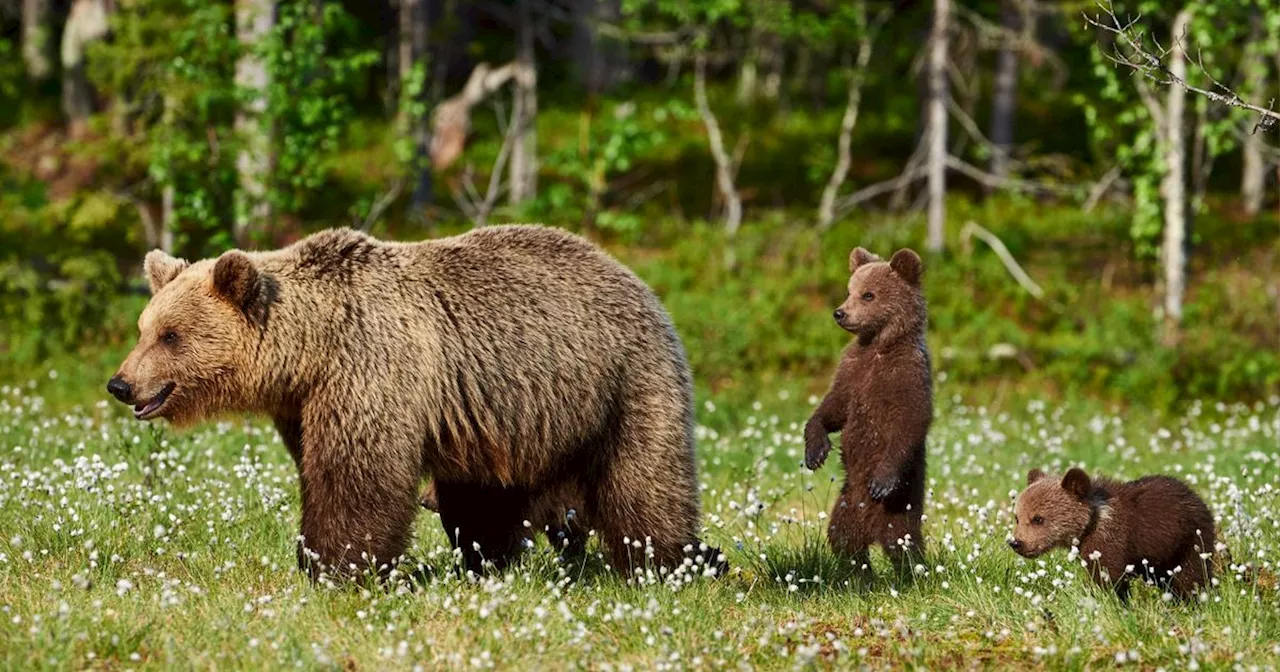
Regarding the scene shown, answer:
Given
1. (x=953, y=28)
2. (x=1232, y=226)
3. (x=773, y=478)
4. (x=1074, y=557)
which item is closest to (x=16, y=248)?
(x=773, y=478)

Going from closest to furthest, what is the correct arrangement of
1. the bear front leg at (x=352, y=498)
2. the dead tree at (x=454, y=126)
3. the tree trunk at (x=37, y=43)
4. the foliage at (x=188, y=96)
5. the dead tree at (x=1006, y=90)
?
1. the bear front leg at (x=352, y=498)
2. the foliage at (x=188, y=96)
3. the dead tree at (x=1006, y=90)
4. the dead tree at (x=454, y=126)
5. the tree trunk at (x=37, y=43)

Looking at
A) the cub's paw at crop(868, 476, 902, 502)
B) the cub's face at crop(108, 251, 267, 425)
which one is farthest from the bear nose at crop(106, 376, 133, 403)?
the cub's paw at crop(868, 476, 902, 502)

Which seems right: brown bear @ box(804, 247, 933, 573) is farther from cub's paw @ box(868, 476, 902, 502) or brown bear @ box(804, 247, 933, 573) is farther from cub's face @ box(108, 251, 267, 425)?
cub's face @ box(108, 251, 267, 425)

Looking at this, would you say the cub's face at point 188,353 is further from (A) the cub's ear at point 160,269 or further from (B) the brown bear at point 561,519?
(B) the brown bear at point 561,519

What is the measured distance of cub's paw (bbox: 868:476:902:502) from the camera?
770 cm

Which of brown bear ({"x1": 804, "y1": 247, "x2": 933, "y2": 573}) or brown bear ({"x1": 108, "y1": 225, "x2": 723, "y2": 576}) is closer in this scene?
brown bear ({"x1": 108, "y1": 225, "x2": 723, "y2": 576})

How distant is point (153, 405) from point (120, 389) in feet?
0.66

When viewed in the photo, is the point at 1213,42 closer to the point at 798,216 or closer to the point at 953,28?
the point at 953,28

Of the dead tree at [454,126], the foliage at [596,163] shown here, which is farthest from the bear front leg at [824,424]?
the dead tree at [454,126]

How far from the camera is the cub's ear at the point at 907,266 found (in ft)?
26.2

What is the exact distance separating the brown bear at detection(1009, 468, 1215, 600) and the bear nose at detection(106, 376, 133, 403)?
4.33 m

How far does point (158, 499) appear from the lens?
789cm

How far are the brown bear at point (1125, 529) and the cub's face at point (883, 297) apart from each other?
3.98 ft

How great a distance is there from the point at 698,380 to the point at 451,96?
55.8 feet
